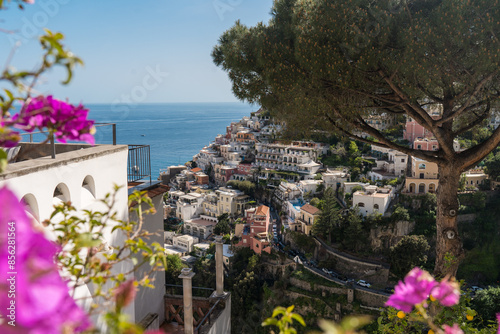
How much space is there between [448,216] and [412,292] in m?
2.81

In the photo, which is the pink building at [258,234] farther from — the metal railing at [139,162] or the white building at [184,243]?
the metal railing at [139,162]

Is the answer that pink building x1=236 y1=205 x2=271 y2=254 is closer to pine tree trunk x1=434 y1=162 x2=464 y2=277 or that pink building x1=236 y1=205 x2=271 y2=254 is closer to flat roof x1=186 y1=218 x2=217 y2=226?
flat roof x1=186 y1=218 x2=217 y2=226

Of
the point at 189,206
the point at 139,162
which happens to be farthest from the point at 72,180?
the point at 189,206

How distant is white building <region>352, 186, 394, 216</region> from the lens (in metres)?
20.3

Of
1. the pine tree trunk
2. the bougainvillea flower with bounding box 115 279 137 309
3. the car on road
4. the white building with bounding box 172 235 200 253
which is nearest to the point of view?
the bougainvillea flower with bounding box 115 279 137 309

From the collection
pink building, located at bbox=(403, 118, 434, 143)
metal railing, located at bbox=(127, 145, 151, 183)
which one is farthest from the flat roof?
metal railing, located at bbox=(127, 145, 151, 183)

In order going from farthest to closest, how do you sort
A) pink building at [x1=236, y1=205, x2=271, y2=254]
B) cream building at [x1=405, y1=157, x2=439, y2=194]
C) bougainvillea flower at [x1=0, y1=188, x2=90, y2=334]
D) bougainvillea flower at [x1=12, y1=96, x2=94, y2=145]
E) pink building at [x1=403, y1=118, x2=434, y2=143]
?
pink building at [x1=403, y1=118, x2=434, y2=143] < cream building at [x1=405, y1=157, x2=439, y2=194] < pink building at [x1=236, y1=205, x2=271, y2=254] < bougainvillea flower at [x1=12, y1=96, x2=94, y2=145] < bougainvillea flower at [x1=0, y1=188, x2=90, y2=334]

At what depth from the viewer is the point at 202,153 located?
3853cm

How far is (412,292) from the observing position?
97 centimetres

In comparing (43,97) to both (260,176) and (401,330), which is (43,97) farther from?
(260,176)

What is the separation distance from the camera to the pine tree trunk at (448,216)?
3414mm

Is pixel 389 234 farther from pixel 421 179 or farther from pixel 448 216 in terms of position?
pixel 448 216

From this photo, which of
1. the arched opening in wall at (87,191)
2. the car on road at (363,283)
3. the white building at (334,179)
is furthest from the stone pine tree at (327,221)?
the arched opening in wall at (87,191)

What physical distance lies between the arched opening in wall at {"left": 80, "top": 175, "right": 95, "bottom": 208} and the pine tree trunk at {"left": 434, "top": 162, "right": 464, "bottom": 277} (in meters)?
2.82
